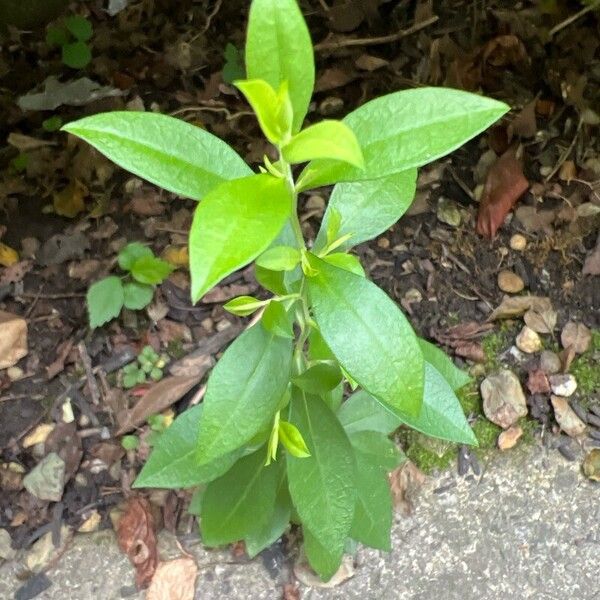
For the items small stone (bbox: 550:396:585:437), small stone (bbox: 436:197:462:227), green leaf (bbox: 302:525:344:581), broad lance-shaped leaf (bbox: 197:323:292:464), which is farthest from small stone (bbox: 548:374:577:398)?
broad lance-shaped leaf (bbox: 197:323:292:464)

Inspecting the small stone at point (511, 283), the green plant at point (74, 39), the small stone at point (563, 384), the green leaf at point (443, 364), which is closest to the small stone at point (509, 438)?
the small stone at point (563, 384)

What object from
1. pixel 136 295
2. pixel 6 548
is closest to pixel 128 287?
pixel 136 295

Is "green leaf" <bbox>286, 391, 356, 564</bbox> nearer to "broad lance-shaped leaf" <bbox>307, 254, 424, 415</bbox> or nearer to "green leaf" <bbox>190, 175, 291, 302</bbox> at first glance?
"broad lance-shaped leaf" <bbox>307, 254, 424, 415</bbox>

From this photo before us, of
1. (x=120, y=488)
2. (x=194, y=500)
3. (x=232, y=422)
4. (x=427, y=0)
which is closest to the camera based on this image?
(x=232, y=422)

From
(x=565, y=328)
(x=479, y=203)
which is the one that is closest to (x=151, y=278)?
(x=479, y=203)

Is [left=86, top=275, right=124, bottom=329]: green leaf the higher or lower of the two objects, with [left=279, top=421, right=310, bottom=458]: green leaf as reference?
lower

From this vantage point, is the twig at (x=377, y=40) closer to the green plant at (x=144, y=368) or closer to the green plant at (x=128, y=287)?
the green plant at (x=128, y=287)

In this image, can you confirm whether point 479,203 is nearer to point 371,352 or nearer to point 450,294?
point 450,294

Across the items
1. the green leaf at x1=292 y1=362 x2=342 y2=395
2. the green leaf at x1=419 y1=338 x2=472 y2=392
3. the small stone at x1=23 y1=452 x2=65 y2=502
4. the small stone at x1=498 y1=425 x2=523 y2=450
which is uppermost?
the green leaf at x1=292 y1=362 x2=342 y2=395
